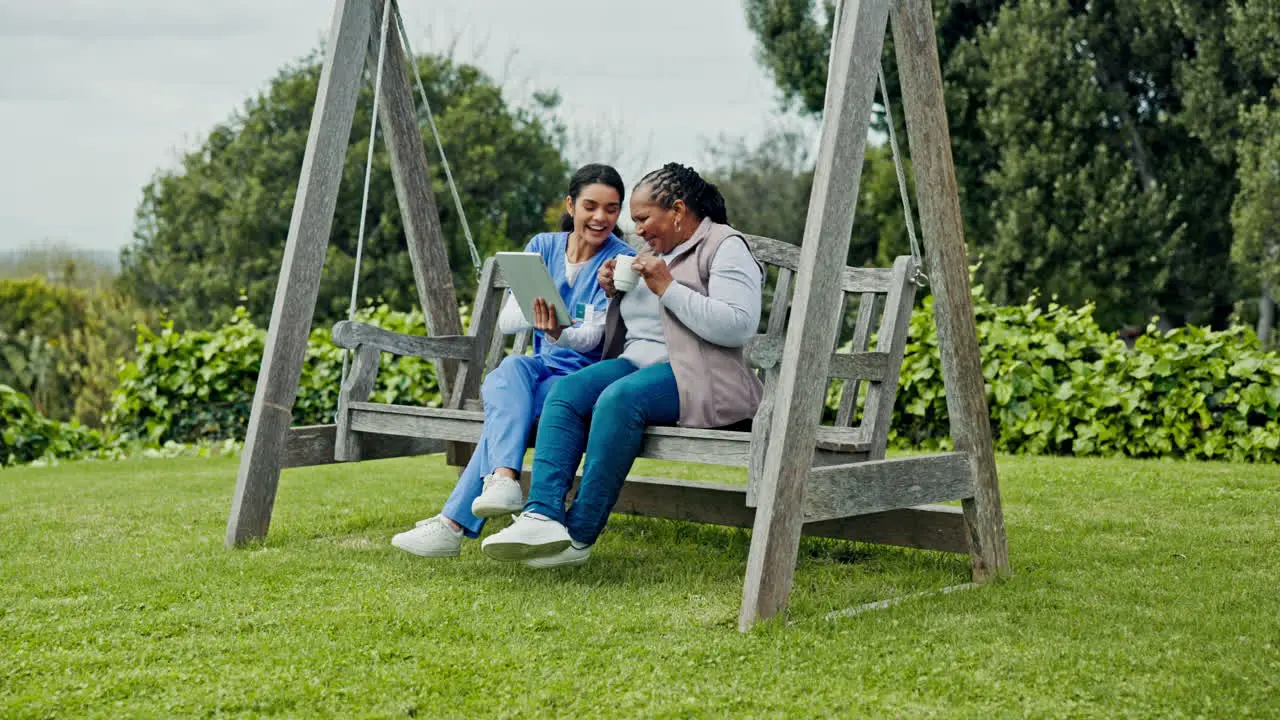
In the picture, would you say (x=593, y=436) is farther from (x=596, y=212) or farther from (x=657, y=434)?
(x=596, y=212)

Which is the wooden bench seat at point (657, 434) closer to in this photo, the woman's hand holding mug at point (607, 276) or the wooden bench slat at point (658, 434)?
the wooden bench slat at point (658, 434)

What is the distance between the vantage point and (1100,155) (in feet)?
47.4

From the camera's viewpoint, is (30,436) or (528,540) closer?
(528,540)

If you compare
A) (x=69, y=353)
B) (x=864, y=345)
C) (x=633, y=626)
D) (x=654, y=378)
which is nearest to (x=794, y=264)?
(x=864, y=345)

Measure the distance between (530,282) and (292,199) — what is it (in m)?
17.6

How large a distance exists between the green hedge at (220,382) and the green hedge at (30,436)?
0.35 metres

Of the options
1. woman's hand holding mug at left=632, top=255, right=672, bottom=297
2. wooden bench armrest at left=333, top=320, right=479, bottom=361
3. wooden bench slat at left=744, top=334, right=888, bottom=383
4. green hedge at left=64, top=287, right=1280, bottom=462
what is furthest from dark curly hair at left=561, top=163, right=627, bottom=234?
green hedge at left=64, top=287, right=1280, bottom=462

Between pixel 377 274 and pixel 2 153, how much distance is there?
1012 cm

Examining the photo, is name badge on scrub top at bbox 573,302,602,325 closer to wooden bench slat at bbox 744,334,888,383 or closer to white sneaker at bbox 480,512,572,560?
wooden bench slat at bbox 744,334,888,383

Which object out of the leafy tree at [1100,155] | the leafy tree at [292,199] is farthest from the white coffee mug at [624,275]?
the leafy tree at [292,199]

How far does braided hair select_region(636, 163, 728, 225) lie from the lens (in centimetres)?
355

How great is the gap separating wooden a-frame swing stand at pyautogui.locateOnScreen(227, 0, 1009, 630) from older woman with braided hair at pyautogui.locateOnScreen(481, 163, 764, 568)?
5.5 inches

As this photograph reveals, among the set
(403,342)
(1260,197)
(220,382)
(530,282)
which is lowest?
(220,382)

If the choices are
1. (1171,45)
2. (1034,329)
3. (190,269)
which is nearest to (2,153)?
(190,269)
